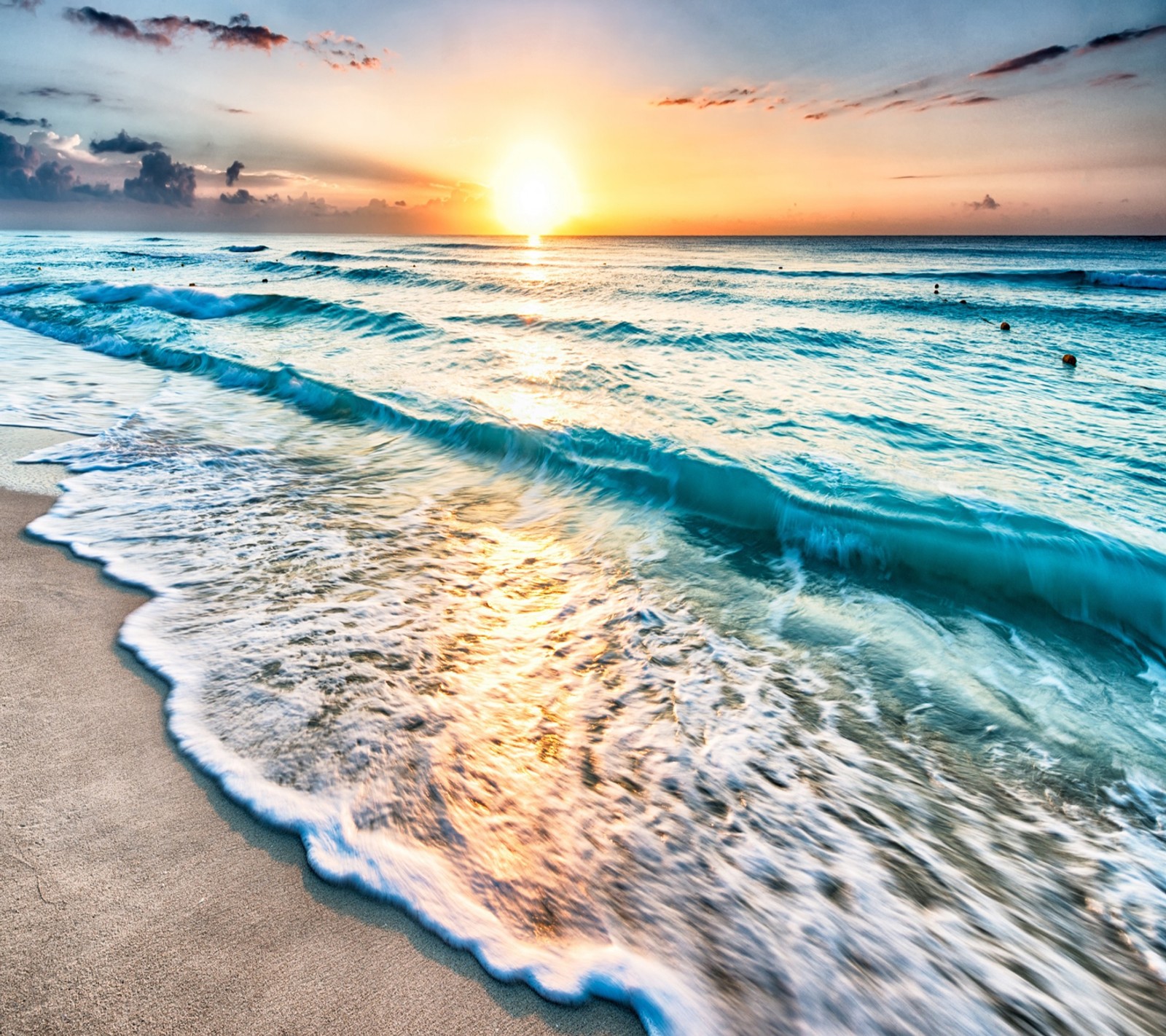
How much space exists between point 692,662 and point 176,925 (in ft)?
9.37

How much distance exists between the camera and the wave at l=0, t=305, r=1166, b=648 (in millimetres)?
4898

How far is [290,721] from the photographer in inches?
123

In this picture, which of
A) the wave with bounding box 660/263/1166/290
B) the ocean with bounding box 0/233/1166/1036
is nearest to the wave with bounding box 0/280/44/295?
the ocean with bounding box 0/233/1166/1036

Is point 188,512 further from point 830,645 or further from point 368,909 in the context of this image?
A: point 830,645

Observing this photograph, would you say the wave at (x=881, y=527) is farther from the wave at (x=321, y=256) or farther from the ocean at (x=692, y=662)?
the wave at (x=321, y=256)

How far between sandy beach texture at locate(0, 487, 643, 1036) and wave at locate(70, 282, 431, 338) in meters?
16.0

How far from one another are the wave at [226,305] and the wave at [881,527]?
432 inches

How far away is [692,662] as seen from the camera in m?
3.86

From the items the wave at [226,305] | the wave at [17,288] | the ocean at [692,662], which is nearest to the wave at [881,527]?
the ocean at [692,662]

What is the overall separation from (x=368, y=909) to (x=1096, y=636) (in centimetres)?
536

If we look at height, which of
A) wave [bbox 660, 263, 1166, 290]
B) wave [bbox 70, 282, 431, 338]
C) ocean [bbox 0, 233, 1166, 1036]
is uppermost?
wave [bbox 660, 263, 1166, 290]

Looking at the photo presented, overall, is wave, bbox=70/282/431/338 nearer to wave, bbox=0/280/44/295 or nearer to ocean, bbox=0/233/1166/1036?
wave, bbox=0/280/44/295

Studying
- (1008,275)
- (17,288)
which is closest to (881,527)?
(17,288)

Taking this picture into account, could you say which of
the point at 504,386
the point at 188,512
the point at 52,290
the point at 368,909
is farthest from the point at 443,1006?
the point at 52,290
